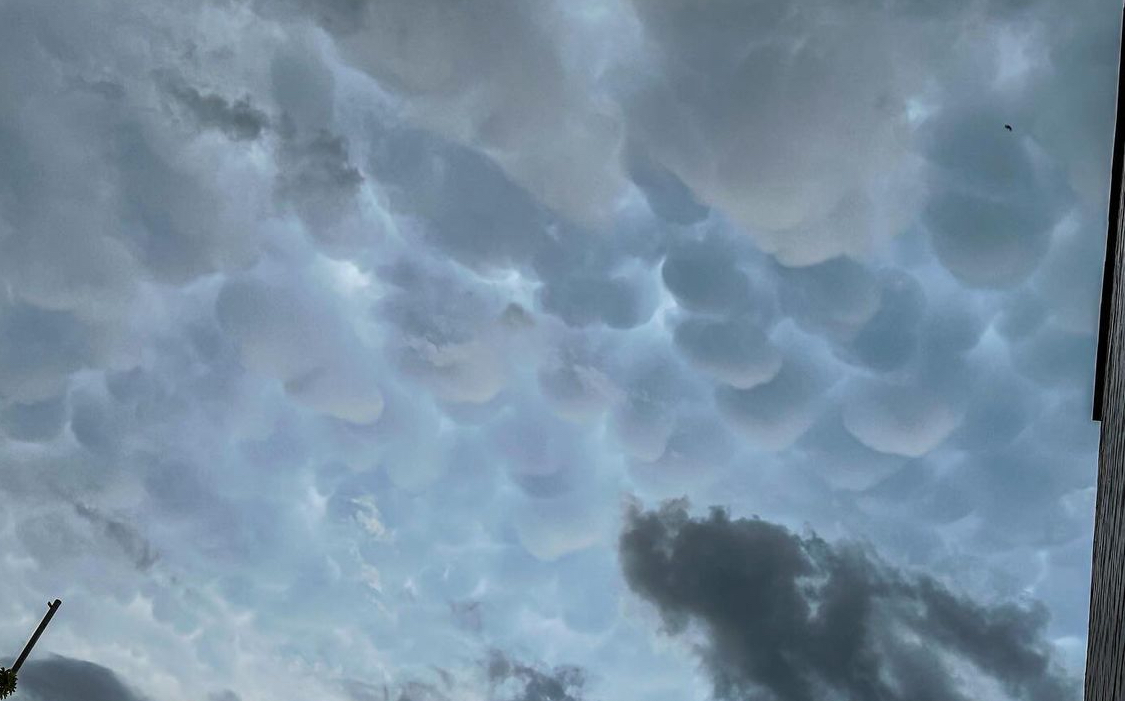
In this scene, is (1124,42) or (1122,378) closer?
(1122,378)

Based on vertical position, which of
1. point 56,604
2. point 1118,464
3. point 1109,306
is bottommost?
point 56,604

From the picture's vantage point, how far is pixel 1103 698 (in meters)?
24.3

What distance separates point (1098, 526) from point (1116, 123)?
1641 cm

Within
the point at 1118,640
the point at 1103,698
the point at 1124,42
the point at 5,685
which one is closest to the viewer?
the point at 1118,640

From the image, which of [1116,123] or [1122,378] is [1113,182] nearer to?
[1116,123]

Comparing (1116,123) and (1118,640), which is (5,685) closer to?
(1118,640)

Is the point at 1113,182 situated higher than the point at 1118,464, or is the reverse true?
the point at 1113,182

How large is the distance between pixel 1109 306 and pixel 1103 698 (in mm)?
15319

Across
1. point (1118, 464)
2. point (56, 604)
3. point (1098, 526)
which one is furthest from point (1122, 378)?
point (56, 604)

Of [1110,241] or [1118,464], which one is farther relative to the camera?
[1110,241]

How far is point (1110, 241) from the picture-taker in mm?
29531

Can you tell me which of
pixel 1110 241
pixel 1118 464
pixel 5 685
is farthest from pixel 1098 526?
pixel 5 685

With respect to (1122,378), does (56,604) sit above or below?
below

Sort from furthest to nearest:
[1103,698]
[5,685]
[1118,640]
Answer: [5,685], [1103,698], [1118,640]
